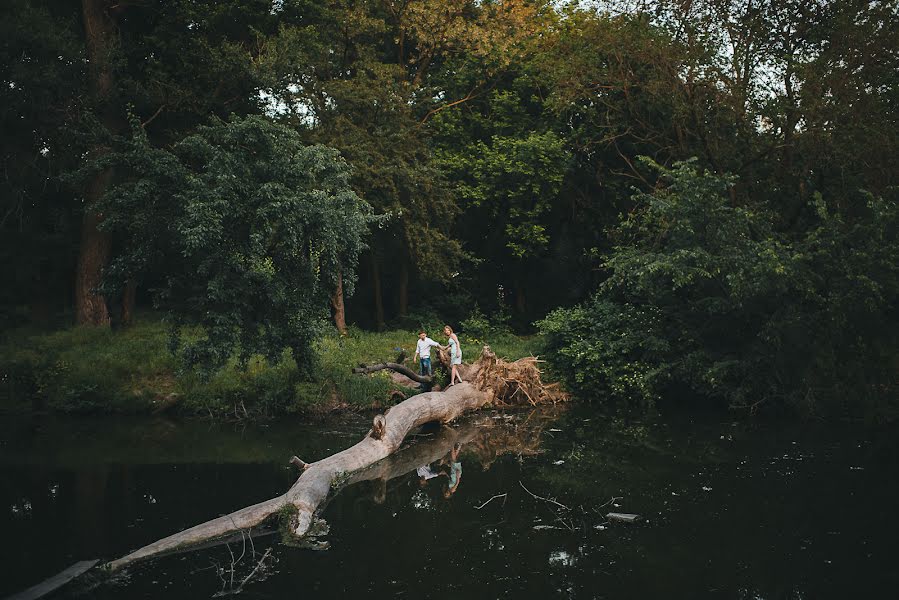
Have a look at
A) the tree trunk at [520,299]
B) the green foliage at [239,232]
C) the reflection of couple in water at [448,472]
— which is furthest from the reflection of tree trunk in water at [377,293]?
the reflection of couple in water at [448,472]

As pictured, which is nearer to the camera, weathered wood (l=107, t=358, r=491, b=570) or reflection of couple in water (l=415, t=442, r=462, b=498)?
weathered wood (l=107, t=358, r=491, b=570)

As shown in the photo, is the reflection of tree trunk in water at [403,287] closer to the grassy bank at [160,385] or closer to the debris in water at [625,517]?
the grassy bank at [160,385]

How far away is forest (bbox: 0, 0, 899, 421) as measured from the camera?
49.5ft

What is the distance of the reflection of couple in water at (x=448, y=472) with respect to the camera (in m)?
10.8

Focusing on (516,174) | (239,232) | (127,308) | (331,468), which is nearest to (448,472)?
(331,468)

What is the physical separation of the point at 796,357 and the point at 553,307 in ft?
47.2

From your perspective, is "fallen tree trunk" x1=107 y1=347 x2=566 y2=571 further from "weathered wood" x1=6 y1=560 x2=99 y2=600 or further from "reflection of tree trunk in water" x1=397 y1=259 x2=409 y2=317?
"reflection of tree trunk in water" x1=397 y1=259 x2=409 y2=317

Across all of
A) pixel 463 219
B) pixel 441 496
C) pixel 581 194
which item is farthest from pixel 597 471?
pixel 463 219

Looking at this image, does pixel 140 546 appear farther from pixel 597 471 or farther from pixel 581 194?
pixel 581 194

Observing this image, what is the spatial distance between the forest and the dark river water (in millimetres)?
2399

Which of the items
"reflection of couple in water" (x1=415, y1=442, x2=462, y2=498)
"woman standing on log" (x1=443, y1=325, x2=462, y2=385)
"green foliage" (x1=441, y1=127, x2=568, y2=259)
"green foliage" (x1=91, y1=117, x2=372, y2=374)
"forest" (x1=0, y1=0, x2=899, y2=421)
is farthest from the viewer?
"green foliage" (x1=441, y1=127, x2=568, y2=259)

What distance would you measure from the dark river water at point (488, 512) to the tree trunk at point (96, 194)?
252 inches

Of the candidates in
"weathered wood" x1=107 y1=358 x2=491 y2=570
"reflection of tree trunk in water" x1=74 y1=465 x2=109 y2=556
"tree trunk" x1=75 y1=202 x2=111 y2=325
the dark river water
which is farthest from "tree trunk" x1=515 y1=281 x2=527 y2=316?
"reflection of tree trunk in water" x1=74 y1=465 x2=109 y2=556

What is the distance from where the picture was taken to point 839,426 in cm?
1540
